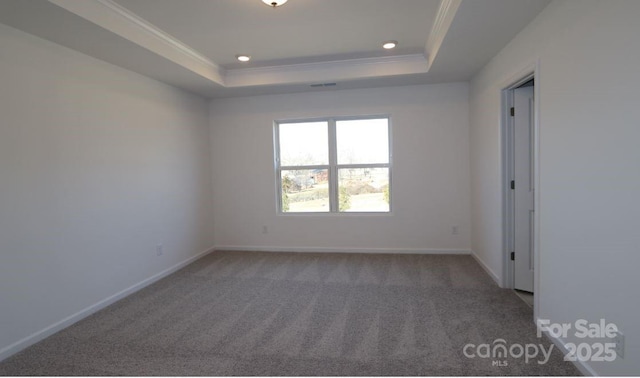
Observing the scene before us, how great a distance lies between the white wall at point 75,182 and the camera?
8.23 ft

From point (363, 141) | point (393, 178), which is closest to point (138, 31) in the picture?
point (363, 141)

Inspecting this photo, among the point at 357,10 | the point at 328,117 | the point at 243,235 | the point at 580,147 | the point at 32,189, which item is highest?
the point at 357,10

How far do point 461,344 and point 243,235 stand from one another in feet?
12.2

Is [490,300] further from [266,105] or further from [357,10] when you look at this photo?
[266,105]

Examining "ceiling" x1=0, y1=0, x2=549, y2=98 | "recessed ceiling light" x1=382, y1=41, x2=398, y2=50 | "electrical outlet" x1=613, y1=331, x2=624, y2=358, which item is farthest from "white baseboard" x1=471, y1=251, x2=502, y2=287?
"recessed ceiling light" x1=382, y1=41, x2=398, y2=50

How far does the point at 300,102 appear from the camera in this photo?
5.05m

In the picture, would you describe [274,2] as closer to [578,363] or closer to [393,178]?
[393,178]

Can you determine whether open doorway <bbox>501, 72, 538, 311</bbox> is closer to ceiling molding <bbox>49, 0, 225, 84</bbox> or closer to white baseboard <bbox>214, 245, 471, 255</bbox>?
white baseboard <bbox>214, 245, 471, 255</bbox>

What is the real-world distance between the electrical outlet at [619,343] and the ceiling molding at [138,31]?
3.88m

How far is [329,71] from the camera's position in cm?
430

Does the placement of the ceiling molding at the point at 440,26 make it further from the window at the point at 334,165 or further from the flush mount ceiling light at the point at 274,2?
the window at the point at 334,165

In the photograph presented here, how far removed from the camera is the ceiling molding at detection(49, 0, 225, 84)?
8.02ft

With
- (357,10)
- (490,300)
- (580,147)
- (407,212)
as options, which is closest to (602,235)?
(580,147)

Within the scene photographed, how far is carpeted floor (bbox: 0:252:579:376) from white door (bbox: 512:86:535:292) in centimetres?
33
